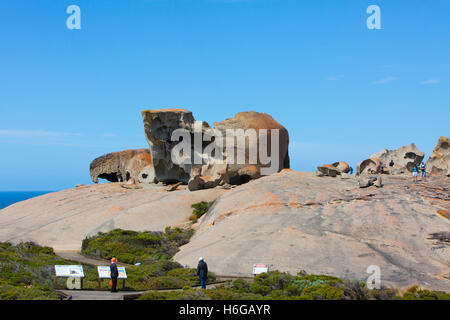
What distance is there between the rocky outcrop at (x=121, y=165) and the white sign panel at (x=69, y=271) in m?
32.9

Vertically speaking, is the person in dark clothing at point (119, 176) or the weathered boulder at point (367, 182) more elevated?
the weathered boulder at point (367, 182)

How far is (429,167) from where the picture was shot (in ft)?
126

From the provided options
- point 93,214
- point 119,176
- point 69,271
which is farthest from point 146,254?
point 119,176

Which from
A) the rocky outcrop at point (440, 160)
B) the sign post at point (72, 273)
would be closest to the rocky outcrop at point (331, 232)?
the rocky outcrop at point (440, 160)

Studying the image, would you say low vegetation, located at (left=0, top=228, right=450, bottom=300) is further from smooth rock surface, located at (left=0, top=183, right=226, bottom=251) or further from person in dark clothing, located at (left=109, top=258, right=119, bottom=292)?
smooth rock surface, located at (left=0, top=183, right=226, bottom=251)

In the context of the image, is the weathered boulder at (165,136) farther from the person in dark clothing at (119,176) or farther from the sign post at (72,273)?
the sign post at (72,273)

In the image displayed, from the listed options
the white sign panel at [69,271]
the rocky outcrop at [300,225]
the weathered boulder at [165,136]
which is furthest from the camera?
the weathered boulder at [165,136]

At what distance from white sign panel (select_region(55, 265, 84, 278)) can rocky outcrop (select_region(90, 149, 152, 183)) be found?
1295 inches

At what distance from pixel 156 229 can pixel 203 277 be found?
16.9 meters

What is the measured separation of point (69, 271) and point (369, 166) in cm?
2730

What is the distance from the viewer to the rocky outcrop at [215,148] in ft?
134

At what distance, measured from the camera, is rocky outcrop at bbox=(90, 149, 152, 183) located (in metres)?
52.0
